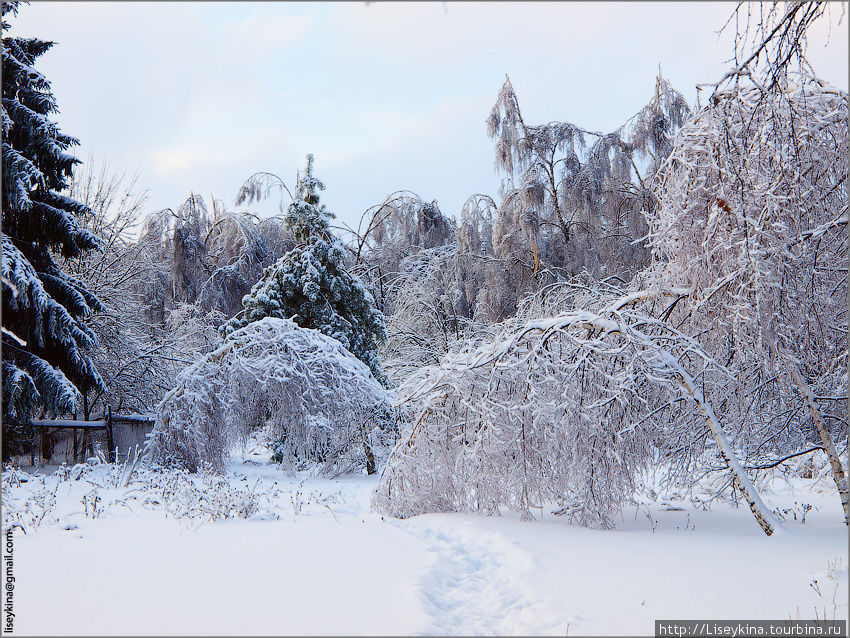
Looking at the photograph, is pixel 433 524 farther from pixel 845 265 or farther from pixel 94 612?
pixel 845 265

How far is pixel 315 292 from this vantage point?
14672 mm

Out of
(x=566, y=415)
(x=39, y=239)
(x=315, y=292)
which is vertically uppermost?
(x=39, y=239)

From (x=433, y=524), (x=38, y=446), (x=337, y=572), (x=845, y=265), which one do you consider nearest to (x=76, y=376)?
(x=38, y=446)

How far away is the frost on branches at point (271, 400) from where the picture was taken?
1184 centimetres

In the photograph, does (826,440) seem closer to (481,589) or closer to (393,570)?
(481,589)

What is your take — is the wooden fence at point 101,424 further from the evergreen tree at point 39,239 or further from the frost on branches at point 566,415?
the frost on branches at point 566,415

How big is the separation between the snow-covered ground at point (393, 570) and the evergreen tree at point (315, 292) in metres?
7.08

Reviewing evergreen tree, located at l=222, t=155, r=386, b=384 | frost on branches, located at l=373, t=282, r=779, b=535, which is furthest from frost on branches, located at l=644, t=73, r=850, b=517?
evergreen tree, located at l=222, t=155, r=386, b=384

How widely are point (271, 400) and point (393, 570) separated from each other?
7.86 m

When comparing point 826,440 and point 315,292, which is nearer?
point 826,440

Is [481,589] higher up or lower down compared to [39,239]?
lower down

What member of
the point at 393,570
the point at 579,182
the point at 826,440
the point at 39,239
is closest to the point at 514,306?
the point at 579,182

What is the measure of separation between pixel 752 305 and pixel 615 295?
171 inches

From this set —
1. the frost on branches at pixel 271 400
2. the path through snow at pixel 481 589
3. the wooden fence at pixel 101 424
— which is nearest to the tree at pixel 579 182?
the frost on branches at pixel 271 400
